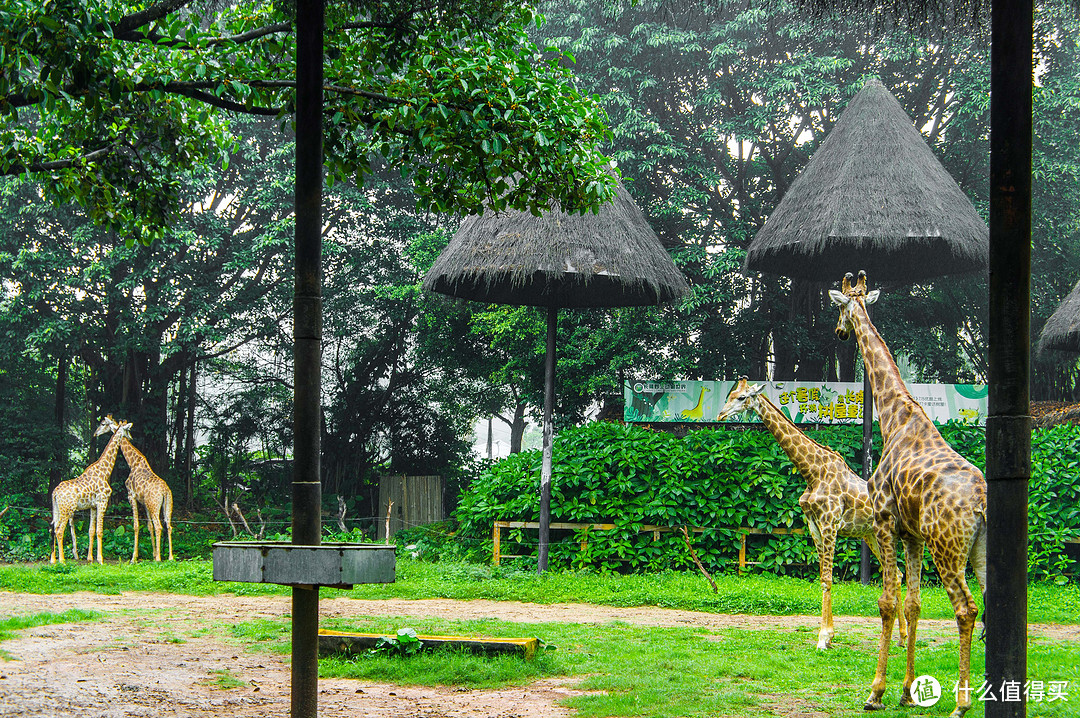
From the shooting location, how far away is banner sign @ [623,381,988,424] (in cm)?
1564

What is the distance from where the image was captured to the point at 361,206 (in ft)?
62.0

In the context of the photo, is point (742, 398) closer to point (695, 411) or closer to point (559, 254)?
point (559, 254)

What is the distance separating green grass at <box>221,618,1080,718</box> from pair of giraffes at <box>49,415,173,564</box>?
757 cm

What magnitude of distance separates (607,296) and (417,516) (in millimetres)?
7647

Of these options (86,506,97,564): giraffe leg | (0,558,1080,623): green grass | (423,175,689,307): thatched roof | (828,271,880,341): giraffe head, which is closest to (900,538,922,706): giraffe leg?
(828,271,880,341): giraffe head

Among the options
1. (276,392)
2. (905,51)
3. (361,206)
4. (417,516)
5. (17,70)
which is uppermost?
(905,51)

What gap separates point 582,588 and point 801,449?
3963 millimetres

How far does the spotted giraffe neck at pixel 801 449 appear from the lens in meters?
8.80

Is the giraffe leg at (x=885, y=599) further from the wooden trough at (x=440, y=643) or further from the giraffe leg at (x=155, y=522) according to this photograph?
the giraffe leg at (x=155, y=522)

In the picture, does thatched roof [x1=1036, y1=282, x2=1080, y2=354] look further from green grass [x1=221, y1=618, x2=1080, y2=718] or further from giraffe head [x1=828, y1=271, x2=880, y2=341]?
Result: giraffe head [x1=828, y1=271, x2=880, y2=341]

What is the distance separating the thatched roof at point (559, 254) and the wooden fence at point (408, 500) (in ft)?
24.4

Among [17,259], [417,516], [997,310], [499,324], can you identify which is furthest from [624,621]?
[17,259]

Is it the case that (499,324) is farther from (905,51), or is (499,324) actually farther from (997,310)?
(997,310)

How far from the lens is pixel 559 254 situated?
1240 cm
